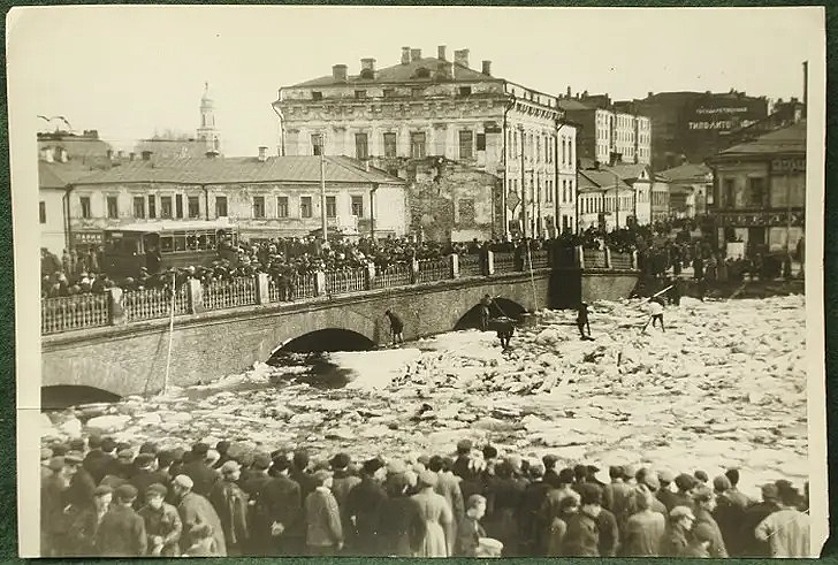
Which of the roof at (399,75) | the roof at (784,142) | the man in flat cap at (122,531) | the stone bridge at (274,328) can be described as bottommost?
the man in flat cap at (122,531)

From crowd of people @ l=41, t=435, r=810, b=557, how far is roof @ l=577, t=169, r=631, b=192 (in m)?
0.78

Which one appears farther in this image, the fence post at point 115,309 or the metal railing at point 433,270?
the metal railing at point 433,270

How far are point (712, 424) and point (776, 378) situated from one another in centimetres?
23

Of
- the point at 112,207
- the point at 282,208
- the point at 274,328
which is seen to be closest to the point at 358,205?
the point at 282,208

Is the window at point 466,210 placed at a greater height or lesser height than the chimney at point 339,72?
lesser

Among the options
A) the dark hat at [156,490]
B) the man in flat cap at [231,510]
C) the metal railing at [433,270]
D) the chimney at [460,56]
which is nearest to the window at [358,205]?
the metal railing at [433,270]

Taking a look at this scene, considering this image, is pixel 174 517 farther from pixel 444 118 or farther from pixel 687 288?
pixel 687 288

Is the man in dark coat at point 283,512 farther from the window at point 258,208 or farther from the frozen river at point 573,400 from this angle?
the window at point 258,208

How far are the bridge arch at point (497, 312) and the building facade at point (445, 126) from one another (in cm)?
21

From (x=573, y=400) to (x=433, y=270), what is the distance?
1.82 feet

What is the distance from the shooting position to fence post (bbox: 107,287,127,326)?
2.66m

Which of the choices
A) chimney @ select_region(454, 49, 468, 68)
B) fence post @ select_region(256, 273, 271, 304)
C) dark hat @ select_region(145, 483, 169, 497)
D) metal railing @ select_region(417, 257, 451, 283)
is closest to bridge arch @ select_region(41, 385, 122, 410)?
dark hat @ select_region(145, 483, 169, 497)

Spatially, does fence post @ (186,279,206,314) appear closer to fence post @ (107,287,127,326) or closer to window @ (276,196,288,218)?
fence post @ (107,287,127,326)

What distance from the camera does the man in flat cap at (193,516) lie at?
2.69 meters
